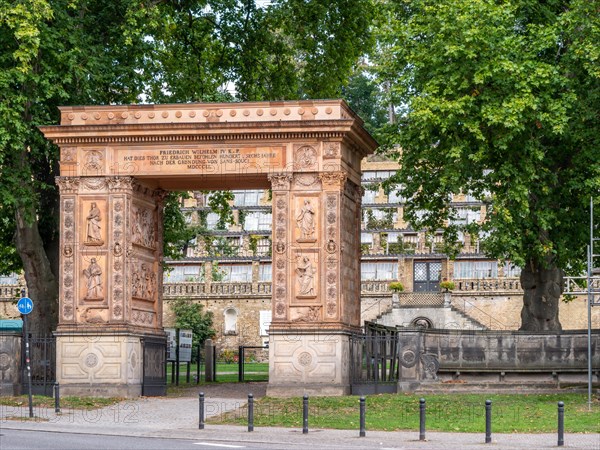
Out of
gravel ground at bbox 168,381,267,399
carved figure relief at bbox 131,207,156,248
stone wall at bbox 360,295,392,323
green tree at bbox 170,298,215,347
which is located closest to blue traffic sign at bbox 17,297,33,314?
carved figure relief at bbox 131,207,156,248

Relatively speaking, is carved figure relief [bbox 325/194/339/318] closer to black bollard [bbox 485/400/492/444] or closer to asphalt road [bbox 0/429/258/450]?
asphalt road [bbox 0/429/258/450]

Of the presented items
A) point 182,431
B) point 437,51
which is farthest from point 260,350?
point 182,431

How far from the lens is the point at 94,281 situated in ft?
123

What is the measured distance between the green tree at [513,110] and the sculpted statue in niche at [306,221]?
4.85 metres

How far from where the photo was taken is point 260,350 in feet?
258

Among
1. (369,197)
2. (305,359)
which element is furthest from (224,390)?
(369,197)

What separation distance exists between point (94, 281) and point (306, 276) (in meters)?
5.93

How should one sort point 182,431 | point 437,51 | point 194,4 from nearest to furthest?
point 182,431 → point 437,51 → point 194,4

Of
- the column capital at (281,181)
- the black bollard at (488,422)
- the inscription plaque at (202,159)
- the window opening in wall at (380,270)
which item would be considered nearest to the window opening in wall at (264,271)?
the window opening in wall at (380,270)

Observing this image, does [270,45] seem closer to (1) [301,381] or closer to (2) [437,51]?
(2) [437,51]

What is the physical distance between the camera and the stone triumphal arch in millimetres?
36469

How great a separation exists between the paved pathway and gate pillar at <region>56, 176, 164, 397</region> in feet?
6.23

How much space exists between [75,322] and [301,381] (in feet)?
21.4

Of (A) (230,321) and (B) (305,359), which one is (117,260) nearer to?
(B) (305,359)
